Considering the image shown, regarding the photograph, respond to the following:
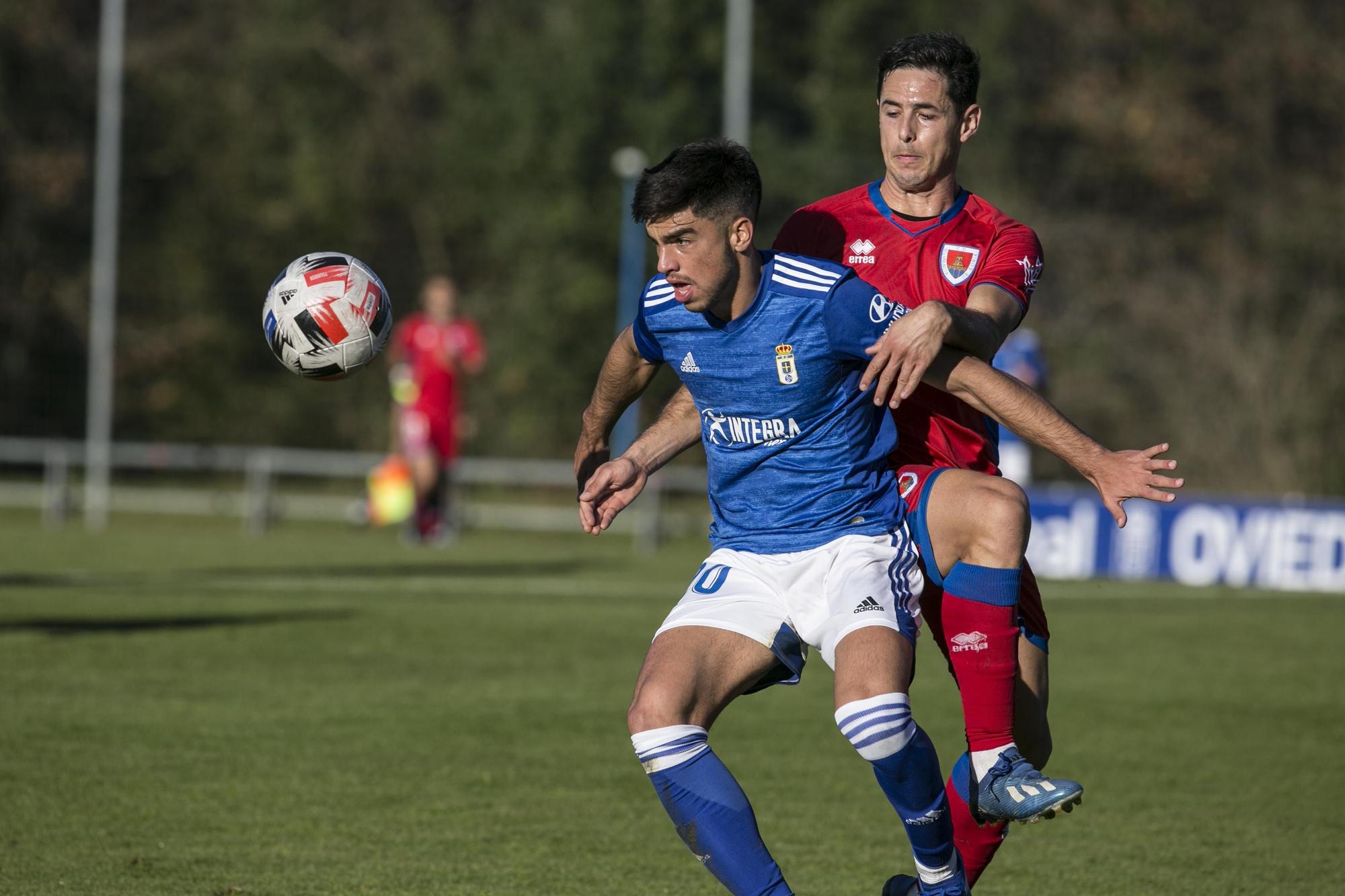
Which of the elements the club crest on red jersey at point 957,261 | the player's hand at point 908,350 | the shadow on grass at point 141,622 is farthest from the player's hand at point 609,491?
the shadow on grass at point 141,622

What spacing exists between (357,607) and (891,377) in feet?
25.3

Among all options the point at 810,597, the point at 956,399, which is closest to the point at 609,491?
the point at 810,597

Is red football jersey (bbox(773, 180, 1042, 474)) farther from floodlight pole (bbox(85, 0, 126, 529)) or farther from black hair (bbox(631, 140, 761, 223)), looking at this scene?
floodlight pole (bbox(85, 0, 126, 529))

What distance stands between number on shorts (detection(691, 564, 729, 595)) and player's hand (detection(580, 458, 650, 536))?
0.28m

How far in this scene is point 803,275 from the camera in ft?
13.9

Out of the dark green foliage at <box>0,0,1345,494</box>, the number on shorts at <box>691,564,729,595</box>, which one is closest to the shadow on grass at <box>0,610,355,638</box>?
the number on shorts at <box>691,564,729,595</box>

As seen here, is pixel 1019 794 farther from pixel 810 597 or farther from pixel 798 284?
pixel 798 284

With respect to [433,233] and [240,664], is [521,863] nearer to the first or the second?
[240,664]

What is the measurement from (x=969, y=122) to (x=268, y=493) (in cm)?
1496

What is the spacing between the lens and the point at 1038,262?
182 inches

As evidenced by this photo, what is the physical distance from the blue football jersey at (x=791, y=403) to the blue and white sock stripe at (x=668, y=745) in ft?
1.69

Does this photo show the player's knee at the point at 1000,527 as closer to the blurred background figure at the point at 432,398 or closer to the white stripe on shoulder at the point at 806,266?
the white stripe on shoulder at the point at 806,266

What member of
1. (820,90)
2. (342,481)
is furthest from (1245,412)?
(342,481)

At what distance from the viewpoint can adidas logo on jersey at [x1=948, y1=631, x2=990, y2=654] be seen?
14.1 feet
